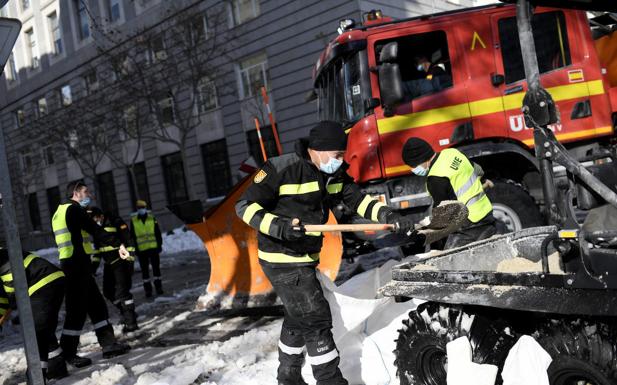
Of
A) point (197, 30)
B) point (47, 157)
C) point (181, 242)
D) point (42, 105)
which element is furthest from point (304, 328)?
point (47, 157)

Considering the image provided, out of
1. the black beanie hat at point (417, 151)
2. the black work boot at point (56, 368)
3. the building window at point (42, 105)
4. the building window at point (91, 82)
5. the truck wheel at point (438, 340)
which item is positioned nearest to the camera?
the truck wheel at point (438, 340)

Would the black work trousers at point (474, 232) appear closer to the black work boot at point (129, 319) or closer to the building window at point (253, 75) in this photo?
the black work boot at point (129, 319)

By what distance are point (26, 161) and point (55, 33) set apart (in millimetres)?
7573

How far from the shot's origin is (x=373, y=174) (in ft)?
18.6

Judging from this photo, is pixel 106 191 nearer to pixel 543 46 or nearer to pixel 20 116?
pixel 20 116

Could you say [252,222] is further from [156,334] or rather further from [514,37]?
[514,37]

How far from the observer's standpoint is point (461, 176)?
4324mm

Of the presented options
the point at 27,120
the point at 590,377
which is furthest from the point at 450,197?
the point at 27,120

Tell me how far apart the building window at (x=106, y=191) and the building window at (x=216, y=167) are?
276 inches

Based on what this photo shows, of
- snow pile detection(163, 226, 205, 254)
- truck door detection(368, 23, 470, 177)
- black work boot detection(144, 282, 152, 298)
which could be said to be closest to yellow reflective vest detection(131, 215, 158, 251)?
black work boot detection(144, 282, 152, 298)

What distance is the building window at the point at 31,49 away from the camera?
29.6 meters

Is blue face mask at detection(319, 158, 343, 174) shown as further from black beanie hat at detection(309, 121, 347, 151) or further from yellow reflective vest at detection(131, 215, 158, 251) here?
yellow reflective vest at detection(131, 215, 158, 251)

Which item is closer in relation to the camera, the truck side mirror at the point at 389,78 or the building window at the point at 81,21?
the truck side mirror at the point at 389,78

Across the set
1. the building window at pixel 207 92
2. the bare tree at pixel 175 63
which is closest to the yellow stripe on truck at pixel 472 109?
the bare tree at pixel 175 63
